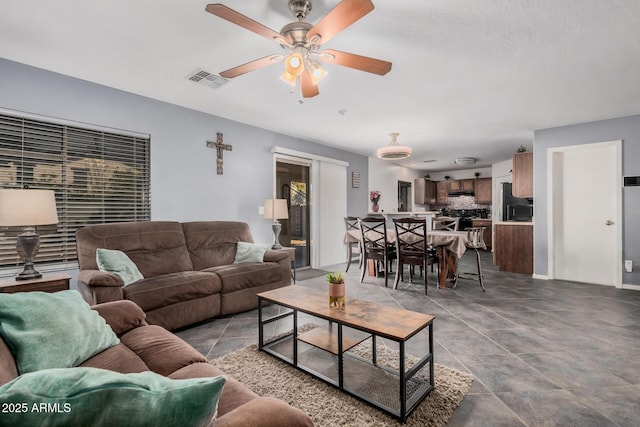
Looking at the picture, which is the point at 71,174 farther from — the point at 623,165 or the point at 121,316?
the point at 623,165

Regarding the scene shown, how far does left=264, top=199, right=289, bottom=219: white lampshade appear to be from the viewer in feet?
14.6

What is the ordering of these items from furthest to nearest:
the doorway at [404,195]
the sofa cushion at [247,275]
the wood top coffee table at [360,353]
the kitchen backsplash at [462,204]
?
the kitchen backsplash at [462,204]
the doorway at [404,195]
the sofa cushion at [247,275]
the wood top coffee table at [360,353]

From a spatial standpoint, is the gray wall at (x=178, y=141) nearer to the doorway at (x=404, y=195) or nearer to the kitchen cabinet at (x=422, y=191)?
the doorway at (x=404, y=195)

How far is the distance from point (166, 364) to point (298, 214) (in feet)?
15.0

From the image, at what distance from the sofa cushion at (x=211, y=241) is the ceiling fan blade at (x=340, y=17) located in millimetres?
2610

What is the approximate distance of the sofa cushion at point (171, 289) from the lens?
256 centimetres

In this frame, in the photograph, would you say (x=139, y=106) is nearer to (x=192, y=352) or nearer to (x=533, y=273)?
(x=192, y=352)

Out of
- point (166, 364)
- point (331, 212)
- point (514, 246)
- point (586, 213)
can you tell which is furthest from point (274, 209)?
point (586, 213)

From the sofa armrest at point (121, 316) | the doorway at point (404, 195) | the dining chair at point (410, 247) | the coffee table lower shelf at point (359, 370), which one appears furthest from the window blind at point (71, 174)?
the doorway at point (404, 195)

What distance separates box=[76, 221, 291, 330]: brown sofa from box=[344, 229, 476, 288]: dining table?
6.82 ft

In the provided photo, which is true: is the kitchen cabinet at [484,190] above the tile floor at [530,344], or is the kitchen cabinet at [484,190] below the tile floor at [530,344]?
above

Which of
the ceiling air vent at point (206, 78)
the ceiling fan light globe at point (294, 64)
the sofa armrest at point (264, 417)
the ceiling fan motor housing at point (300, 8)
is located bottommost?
the sofa armrest at point (264, 417)

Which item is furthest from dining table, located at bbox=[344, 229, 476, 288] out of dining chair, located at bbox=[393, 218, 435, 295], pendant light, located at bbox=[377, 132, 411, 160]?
pendant light, located at bbox=[377, 132, 411, 160]

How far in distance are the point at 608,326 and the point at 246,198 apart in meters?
4.40
